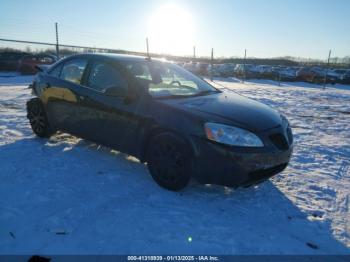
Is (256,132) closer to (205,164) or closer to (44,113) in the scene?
(205,164)

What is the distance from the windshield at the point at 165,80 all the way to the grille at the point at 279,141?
121 centimetres

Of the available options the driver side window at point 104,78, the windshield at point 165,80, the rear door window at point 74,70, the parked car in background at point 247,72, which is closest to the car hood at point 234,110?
the windshield at point 165,80

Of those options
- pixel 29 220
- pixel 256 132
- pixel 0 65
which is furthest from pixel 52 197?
pixel 0 65

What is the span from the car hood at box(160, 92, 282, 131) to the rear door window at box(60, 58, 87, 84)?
1.56 metres

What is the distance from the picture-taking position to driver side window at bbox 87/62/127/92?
13.4ft

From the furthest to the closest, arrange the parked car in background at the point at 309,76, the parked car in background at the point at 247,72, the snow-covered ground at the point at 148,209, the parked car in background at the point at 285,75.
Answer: the parked car in background at the point at 247,72 → the parked car in background at the point at 285,75 → the parked car in background at the point at 309,76 → the snow-covered ground at the point at 148,209

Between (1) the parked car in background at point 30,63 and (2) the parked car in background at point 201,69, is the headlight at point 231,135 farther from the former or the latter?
(2) the parked car in background at point 201,69

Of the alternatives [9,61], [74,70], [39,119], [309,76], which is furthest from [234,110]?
[309,76]

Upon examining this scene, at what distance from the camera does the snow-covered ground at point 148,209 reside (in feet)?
8.74

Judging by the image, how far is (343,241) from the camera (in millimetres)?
2830

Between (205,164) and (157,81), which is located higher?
(157,81)

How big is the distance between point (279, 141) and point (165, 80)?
1.72m

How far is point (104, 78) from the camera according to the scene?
169 inches

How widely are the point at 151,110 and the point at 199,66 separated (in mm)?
23229
